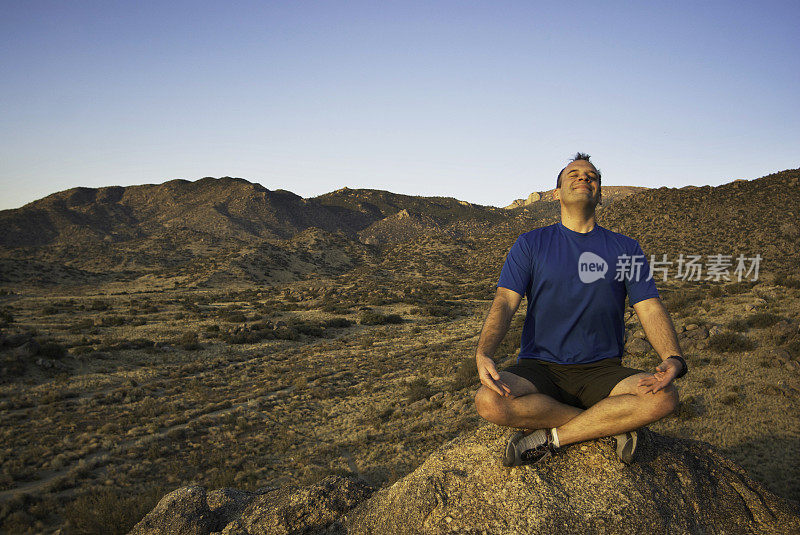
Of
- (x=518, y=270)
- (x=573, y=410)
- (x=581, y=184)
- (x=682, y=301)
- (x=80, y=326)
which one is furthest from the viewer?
(x=80, y=326)

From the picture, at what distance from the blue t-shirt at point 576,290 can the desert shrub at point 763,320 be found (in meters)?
12.7

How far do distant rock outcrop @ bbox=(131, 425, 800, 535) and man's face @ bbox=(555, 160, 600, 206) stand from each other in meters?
1.83

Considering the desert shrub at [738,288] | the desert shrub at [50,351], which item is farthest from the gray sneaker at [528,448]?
the desert shrub at [738,288]

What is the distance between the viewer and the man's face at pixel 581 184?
328 cm

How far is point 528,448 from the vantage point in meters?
2.89

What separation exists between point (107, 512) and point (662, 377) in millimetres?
7567

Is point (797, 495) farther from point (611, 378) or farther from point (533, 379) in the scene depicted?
point (533, 379)

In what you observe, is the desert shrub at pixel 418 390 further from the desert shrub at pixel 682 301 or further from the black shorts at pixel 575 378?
the desert shrub at pixel 682 301

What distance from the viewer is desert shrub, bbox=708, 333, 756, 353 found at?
1095 cm

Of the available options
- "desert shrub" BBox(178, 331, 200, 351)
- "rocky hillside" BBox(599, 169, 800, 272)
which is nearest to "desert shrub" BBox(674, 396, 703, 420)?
"desert shrub" BBox(178, 331, 200, 351)

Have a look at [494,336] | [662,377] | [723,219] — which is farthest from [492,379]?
[723,219]

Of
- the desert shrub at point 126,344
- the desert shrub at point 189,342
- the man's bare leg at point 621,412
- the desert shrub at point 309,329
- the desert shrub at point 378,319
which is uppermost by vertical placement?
the man's bare leg at point 621,412

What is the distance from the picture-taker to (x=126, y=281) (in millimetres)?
49969

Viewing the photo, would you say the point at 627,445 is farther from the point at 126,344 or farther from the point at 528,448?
the point at 126,344
